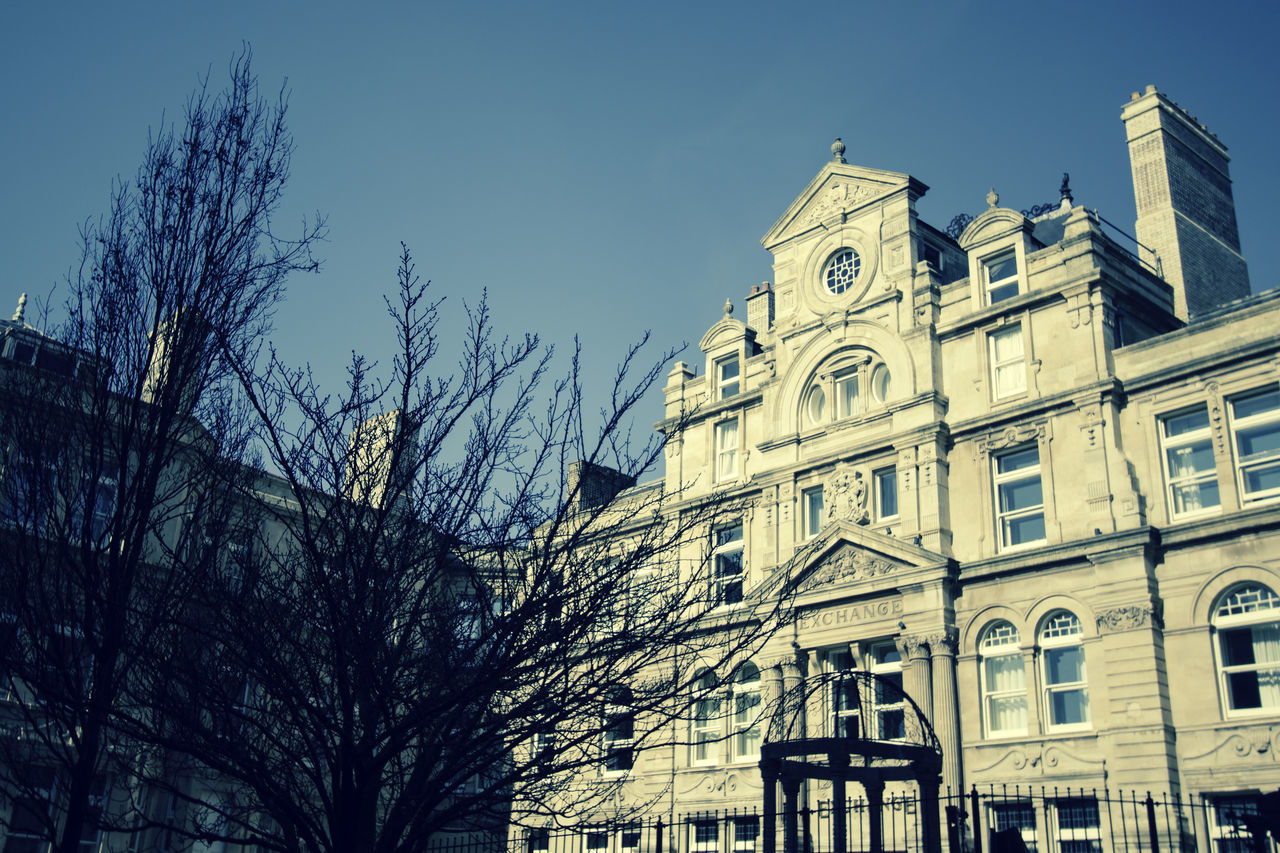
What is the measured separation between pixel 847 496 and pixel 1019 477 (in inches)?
172

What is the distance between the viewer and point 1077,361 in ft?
81.3

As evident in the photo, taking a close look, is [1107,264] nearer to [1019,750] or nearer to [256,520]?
[1019,750]

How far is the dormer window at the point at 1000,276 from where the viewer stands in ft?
88.3

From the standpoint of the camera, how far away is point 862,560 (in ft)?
88.0

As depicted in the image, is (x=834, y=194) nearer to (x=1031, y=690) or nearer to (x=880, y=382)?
(x=880, y=382)

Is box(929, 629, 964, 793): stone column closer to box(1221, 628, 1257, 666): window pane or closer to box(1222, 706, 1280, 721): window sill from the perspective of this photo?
box(1222, 706, 1280, 721): window sill

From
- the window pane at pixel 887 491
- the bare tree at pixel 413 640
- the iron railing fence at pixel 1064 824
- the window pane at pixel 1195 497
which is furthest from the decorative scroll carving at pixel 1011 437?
the bare tree at pixel 413 640

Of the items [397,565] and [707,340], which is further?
[707,340]

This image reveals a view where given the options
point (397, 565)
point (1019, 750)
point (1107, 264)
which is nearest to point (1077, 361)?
point (1107, 264)

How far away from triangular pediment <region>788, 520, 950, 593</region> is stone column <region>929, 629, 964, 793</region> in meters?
1.67

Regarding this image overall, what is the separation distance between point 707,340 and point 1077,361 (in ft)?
39.8

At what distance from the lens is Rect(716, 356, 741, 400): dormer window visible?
1313 inches

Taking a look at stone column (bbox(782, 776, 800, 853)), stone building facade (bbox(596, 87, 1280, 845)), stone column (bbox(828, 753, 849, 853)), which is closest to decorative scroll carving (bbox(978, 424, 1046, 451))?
stone building facade (bbox(596, 87, 1280, 845))

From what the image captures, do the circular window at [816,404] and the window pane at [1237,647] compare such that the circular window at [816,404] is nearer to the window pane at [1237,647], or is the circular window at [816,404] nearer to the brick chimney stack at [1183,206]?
the brick chimney stack at [1183,206]
